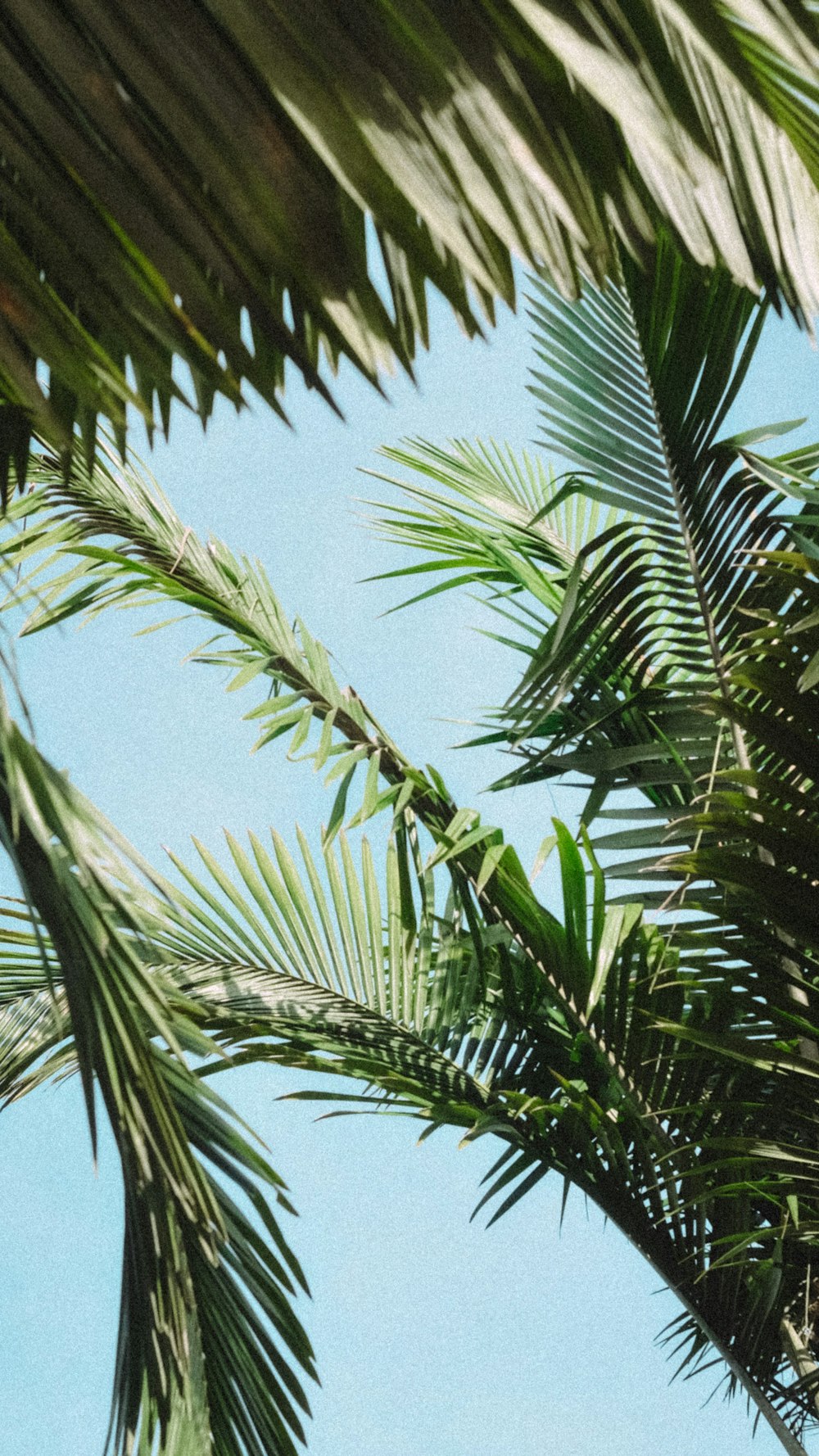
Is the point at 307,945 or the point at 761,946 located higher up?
the point at 307,945

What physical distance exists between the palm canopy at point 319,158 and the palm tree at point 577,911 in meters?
0.64

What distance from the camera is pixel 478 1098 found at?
179cm

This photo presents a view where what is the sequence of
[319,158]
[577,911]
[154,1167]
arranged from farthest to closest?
[577,911] < [154,1167] < [319,158]

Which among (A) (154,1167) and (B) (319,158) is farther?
(A) (154,1167)

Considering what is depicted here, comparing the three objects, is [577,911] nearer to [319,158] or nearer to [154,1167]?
[154,1167]

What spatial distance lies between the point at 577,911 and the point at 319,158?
132 cm

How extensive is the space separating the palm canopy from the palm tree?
0.64 m

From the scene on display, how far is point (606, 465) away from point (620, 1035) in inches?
30.0

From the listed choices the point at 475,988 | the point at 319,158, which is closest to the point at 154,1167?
the point at 319,158

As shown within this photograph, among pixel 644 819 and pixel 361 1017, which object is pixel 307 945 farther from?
pixel 644 819

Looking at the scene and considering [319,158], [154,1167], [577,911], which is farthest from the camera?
[577,911]

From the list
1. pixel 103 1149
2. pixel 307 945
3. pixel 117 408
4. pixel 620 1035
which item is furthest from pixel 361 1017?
pixel 117 408

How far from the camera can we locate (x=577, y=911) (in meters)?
1.63

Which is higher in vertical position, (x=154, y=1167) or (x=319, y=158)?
(x=319, y=158)
